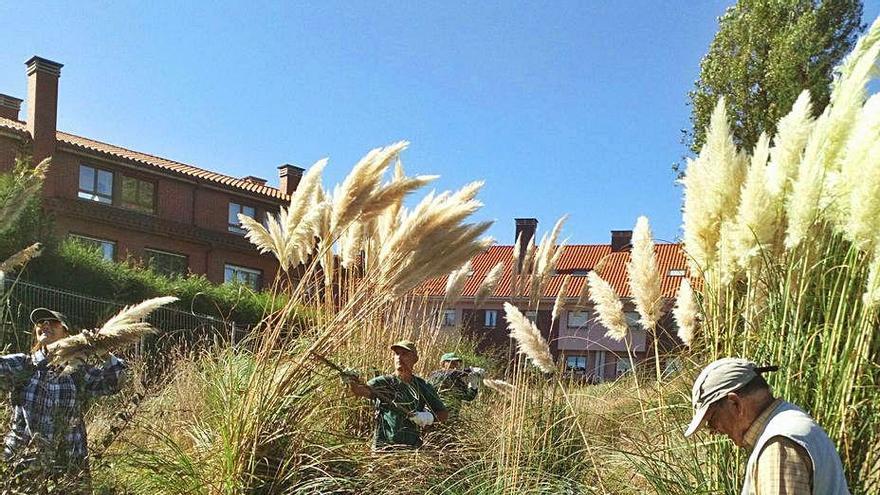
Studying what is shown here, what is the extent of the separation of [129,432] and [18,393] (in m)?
0.59

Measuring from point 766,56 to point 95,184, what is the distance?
21783 millimetres

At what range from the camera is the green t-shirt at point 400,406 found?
481 cm

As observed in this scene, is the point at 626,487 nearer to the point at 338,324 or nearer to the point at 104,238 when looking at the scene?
the point at 338,324

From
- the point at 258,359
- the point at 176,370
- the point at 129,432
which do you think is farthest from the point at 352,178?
the point at 176,370

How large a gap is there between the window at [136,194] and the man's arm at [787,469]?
30.5 meters

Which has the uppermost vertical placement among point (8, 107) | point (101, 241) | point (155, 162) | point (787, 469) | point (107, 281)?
point (8, 107)

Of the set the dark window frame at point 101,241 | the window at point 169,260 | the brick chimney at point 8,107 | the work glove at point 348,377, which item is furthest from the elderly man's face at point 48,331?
the brick chimney at point 8,107

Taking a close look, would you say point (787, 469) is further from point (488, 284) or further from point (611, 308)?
point (488, 284)

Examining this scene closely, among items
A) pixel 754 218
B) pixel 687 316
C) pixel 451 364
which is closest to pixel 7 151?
pixel 451 364

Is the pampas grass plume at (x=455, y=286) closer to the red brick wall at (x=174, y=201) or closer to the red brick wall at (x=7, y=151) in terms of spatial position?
the red brick wall at (x=7, y=151)

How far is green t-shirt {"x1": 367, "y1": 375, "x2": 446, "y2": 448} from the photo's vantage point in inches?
189

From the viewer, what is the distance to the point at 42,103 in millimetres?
28094

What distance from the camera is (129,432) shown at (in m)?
4.48

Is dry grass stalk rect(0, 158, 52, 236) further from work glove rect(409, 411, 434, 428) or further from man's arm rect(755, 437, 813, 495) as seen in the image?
man's arm rect(755, 437, 813, 495)
